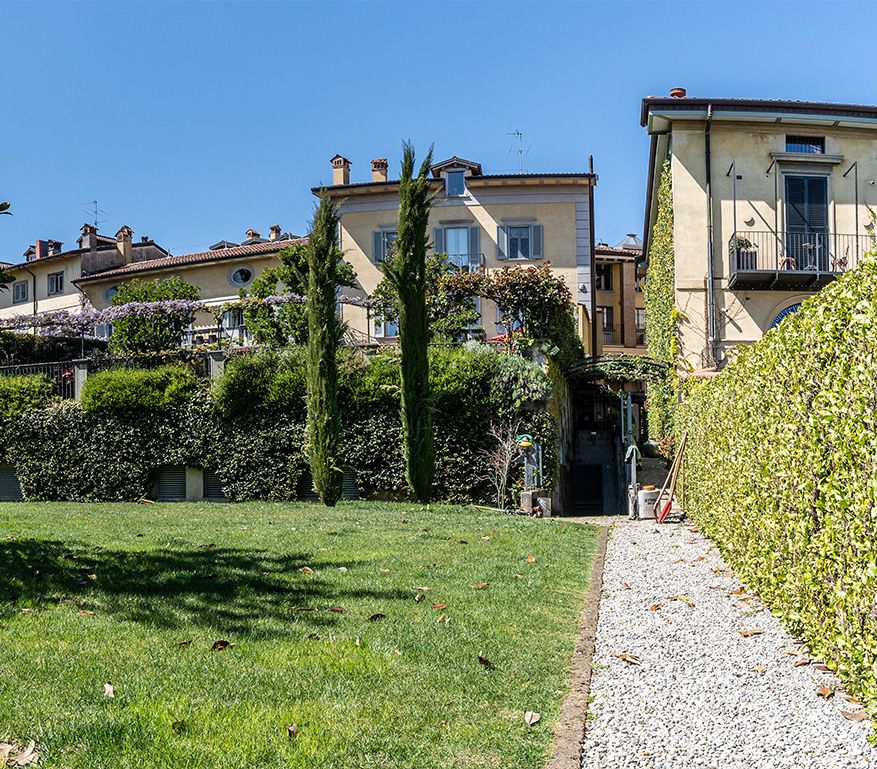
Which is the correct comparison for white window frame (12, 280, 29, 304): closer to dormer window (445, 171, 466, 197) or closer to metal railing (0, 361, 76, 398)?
dormer window (445, 171, 466, 197)

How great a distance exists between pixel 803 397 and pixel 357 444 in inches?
482

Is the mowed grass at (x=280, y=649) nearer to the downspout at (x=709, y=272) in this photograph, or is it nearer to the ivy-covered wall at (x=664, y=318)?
the downspout at (x=709, y=272)

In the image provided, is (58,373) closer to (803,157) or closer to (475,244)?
(475,244)

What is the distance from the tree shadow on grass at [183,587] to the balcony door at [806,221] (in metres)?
19.4

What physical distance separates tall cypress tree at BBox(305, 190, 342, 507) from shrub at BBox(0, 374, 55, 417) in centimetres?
824

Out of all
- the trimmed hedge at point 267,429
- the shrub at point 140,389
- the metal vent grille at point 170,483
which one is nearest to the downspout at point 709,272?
the trimmed hedge at point 267,429

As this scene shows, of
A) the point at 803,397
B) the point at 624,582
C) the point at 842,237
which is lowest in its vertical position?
the point at 624,582

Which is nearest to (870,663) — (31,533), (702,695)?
(702,695)

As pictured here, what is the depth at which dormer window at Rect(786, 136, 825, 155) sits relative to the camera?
23297 mm

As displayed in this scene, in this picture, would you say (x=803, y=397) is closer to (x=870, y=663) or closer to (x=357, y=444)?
(x=870, y=663)

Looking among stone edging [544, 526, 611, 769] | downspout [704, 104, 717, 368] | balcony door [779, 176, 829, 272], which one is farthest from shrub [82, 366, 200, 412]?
balcony door [779, 176, 829, 272]

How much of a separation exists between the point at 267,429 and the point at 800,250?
15.4 metres

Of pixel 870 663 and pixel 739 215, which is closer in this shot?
pixel 870 663

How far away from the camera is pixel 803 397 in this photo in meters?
5.78
